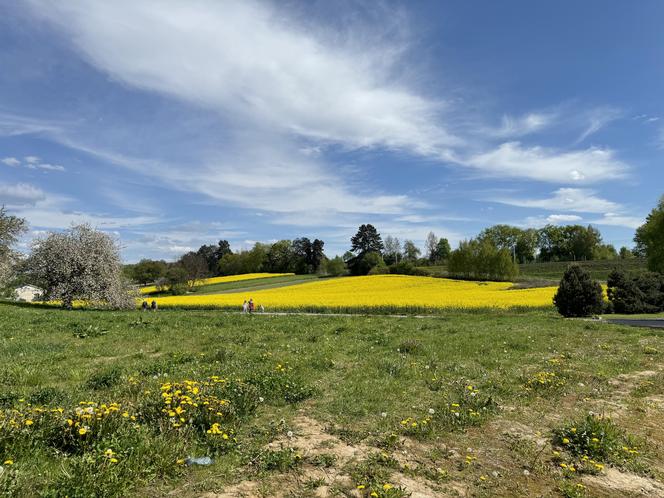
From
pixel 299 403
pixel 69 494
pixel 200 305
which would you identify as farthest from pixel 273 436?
pixel 200 305

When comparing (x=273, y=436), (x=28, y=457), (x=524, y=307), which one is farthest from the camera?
(x=524, y=307)

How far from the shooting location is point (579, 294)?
92.3 ft

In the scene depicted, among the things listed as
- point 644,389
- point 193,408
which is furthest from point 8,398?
point 644,389

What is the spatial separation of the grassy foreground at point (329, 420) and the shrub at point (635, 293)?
24448mm

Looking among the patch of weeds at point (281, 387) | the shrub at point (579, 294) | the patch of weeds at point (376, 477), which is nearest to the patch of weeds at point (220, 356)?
the patch of weeds at point (281, 387)

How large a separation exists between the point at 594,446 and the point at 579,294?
26.1 meters

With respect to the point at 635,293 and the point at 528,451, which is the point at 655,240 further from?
the point at 528,451

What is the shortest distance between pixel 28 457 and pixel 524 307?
37.2 meters

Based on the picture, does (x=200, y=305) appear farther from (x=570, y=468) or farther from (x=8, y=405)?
(x=570, y=468)

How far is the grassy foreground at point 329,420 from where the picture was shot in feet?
16.4

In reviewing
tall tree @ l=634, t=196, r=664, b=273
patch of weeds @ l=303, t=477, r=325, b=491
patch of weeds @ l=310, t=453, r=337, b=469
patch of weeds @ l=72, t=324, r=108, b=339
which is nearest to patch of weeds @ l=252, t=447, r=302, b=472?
patch of weeds @ l=310, t=453, r=337, b=469

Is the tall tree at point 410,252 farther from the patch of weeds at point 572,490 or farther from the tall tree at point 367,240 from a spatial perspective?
the patch of weeds at point 572,490

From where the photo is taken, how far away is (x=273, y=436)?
20.9 ft

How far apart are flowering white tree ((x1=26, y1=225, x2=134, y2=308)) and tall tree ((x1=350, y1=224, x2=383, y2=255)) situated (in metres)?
94.3
